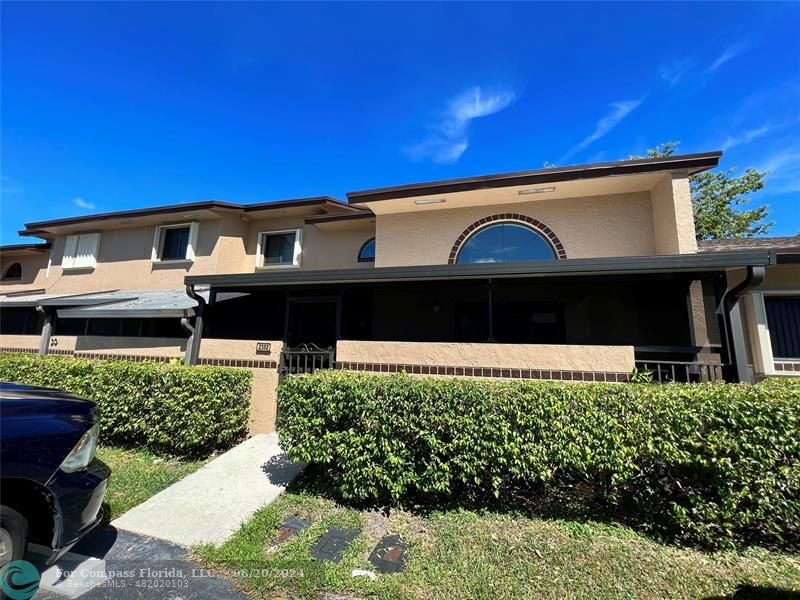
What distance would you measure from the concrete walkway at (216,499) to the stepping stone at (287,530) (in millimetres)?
478

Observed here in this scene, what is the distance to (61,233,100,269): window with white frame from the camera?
47.6 ft

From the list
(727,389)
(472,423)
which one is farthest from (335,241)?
(727,389)

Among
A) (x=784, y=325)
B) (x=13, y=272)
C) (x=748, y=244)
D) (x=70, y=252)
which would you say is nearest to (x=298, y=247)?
(x=70, y=252)

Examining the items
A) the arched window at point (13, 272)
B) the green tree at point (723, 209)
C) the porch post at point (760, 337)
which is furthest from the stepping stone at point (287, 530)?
the green tree at point (723, 209)

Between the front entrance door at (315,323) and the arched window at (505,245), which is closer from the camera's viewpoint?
the arched window at (505,245)

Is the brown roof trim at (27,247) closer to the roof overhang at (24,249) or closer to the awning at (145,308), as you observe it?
the roof overhang at (24,249)

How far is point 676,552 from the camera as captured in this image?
341cm

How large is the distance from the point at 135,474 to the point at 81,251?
1394cm

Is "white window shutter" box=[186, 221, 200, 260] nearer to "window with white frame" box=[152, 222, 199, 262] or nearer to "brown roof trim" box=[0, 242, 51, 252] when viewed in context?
"window with white frame" box=[152, 222, 199, 262]

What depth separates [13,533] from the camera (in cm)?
249

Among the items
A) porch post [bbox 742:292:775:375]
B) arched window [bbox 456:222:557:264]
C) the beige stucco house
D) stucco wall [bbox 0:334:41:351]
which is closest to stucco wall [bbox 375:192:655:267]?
the beige stucco house

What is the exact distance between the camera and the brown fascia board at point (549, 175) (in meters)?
6.91

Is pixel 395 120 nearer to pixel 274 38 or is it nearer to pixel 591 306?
pixel 274 38

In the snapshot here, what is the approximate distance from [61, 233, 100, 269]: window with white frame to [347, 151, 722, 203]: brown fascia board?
1243 cm
